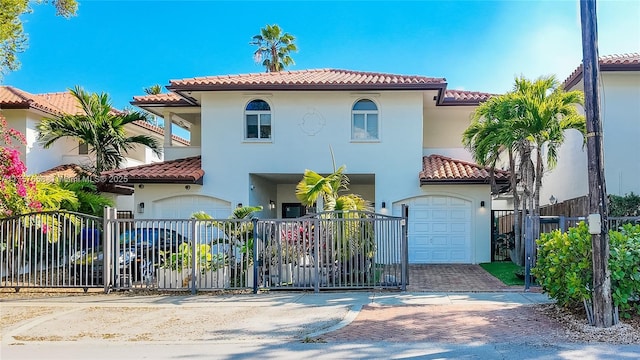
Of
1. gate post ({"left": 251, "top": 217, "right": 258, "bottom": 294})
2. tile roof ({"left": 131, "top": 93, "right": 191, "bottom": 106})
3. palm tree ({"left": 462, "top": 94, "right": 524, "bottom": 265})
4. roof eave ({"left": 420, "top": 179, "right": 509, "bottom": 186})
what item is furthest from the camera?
tile roof ({"left": 131, "top": 93, "right": 191, "bottom": 106})

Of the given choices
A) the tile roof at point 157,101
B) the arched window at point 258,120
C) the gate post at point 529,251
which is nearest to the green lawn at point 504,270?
the gate post at point 529,251

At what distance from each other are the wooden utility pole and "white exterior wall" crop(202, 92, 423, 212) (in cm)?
915

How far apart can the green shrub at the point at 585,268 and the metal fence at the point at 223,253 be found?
341cm

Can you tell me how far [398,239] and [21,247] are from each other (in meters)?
9.04

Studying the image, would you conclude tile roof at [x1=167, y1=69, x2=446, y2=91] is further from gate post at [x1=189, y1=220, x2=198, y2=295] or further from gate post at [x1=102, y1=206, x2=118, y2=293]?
gate post at [x1=189, y1=220, x2=198, y2=295]

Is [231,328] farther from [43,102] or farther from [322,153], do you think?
[43,102]

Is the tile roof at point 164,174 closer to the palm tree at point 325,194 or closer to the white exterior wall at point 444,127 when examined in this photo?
the palm tree at point 325,194

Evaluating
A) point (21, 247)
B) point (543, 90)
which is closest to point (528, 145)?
point (543, 90)

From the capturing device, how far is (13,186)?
11.3m

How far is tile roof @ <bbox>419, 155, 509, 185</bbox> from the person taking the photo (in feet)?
51.2

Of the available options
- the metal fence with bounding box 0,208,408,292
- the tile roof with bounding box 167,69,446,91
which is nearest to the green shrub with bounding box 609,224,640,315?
→ the metal fence with bounding box 0,208,408,292

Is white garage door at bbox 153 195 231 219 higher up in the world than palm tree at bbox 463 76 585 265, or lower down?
lower down

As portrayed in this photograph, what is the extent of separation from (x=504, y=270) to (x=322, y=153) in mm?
7028

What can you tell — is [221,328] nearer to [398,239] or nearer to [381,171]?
[398,239]
